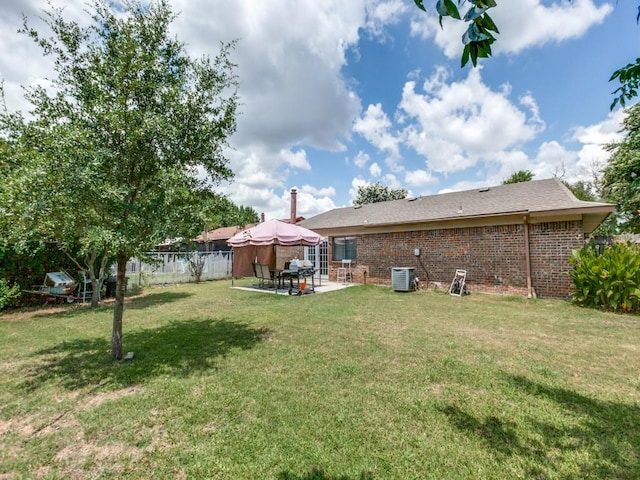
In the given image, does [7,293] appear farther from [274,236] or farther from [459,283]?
[459,283]

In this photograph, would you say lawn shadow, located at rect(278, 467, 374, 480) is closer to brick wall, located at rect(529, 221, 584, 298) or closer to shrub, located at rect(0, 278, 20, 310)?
shrub, located at rect(0, 278, 20, 310)

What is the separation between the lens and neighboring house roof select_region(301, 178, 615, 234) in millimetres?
9023

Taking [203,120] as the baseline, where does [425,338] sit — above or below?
below

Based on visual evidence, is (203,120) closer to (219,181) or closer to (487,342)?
(219,181)

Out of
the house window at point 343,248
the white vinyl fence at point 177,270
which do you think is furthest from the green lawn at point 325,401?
the house window at point 343,248

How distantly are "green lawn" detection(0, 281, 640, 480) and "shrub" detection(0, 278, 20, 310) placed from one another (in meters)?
1.95

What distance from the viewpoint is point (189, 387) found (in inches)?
139

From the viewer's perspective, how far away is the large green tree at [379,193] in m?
31.9

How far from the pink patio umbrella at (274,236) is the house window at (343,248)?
342cm

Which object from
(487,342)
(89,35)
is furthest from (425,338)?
(89,35)

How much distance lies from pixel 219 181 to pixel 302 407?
4.00 m

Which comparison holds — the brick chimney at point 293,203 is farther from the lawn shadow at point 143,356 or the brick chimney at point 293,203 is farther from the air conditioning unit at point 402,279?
the lawn shadow at point 143,356

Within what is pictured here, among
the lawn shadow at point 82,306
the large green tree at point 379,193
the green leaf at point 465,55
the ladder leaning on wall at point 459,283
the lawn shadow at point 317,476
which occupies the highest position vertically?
the large green tree at point 379,193

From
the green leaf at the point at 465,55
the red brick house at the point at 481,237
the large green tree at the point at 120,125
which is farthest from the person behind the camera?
the red brick house at the point at 481,237
